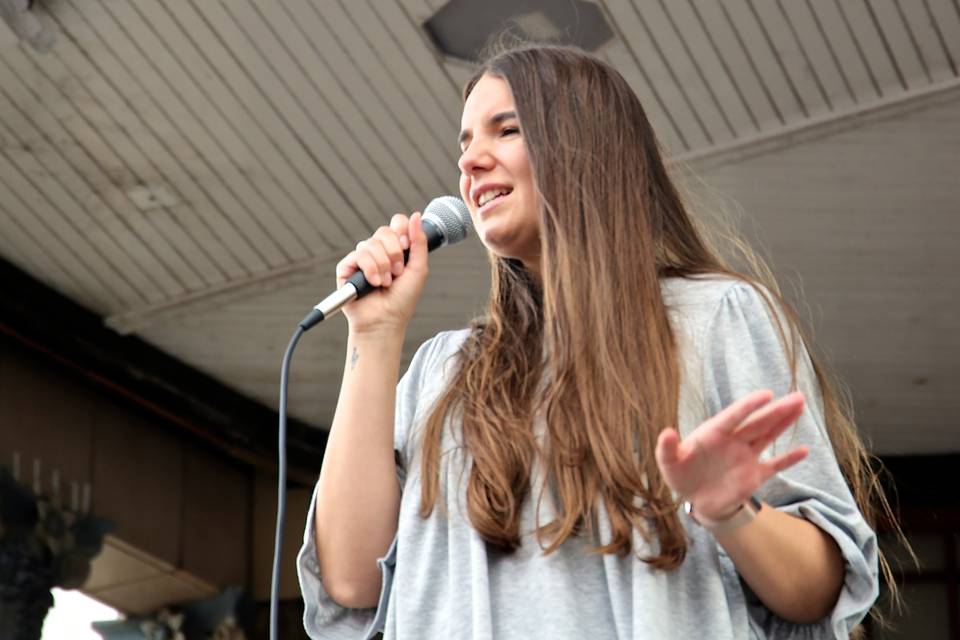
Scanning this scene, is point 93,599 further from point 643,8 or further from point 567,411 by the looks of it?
point 567,411

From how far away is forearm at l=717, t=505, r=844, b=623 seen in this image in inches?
56.9

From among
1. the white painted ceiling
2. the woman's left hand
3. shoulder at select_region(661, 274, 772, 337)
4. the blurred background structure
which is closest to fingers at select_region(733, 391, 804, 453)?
the woman's left hand

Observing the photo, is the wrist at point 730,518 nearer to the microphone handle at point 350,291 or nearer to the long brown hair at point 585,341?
the long brown hair at point 585,341

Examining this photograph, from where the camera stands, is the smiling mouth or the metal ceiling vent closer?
the smiling mouth

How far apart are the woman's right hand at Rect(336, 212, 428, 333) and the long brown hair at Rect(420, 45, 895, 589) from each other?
10cm

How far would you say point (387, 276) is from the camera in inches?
66.4

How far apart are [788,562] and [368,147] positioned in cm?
345

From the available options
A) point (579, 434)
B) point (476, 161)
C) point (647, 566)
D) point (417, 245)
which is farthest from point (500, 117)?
point (647, 566)

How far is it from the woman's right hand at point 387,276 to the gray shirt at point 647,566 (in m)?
0.12

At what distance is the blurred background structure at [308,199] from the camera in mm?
4379

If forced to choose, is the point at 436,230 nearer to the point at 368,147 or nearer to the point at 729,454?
the point at 729,454

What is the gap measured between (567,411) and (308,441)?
5.01 m

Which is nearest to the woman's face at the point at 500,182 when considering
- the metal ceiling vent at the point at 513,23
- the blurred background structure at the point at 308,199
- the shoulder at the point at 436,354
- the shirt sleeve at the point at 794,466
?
the shoulder at the point at 436,354

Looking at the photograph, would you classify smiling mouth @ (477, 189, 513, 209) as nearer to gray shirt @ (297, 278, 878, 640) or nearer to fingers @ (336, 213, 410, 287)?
fingers @ (336, 213, 410, 287)
